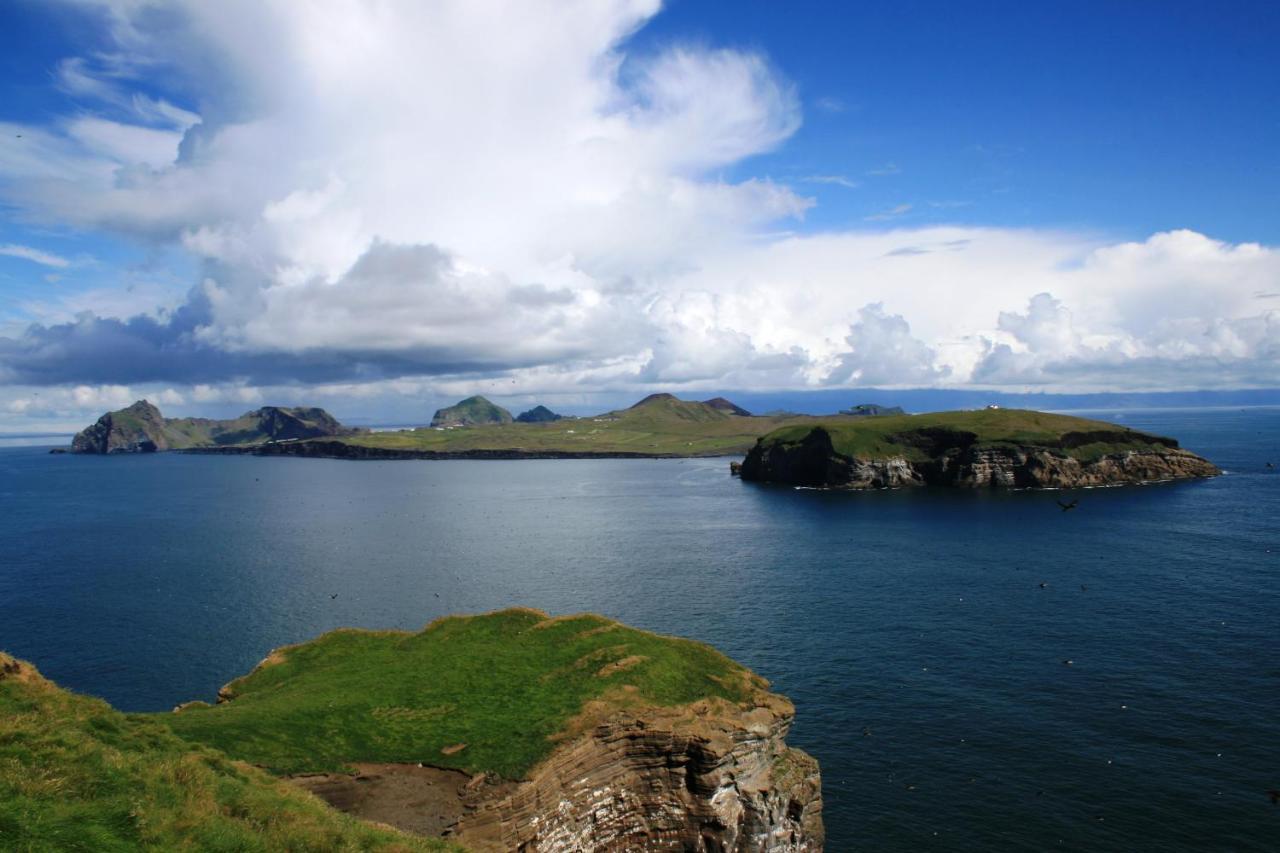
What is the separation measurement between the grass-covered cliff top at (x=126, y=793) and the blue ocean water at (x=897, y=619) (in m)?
35.2

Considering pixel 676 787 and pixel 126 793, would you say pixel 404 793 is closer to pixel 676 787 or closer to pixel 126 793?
pixel 676 787

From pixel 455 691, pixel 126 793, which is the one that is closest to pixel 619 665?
pixel 455 691

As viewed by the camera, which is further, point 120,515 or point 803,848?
point 120,515

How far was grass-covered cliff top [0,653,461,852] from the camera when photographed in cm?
1914

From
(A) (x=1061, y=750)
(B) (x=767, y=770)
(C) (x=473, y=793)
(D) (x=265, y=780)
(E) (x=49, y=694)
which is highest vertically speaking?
(E) (x=49, y=694)

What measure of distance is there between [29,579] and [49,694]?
118125 millimetres

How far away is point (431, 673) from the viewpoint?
46.4 meters


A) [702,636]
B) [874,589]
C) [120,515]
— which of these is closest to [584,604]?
[702,636]

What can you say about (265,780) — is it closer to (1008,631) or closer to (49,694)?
(49,694)

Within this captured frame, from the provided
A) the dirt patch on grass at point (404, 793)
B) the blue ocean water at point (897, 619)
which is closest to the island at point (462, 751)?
the dirt patch on grass at point (404, 793)

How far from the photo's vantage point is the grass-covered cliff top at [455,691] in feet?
121

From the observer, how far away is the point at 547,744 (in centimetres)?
3750

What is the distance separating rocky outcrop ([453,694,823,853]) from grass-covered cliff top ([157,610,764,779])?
1.58 metres

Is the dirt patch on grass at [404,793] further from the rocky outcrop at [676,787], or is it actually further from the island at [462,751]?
the rocky outcrop at [676,787]
